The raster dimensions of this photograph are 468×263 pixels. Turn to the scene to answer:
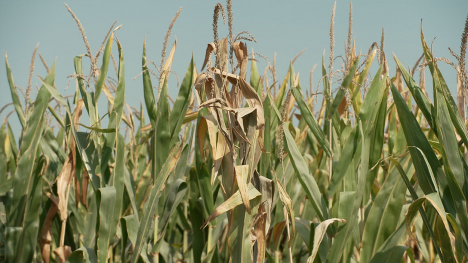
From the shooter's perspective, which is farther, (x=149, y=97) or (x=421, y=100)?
(x=149, y=97)

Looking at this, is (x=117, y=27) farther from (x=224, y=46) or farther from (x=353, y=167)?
(x=353, y=167)

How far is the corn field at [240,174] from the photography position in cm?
95

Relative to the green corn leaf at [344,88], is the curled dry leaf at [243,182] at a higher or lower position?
lower

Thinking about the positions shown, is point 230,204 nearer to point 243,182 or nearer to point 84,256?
point 243,182

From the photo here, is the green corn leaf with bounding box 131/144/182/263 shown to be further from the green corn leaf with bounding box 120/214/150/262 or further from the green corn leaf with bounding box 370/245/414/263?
the green corn leaf with bounding box 370/245/414/263

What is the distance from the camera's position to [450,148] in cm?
93

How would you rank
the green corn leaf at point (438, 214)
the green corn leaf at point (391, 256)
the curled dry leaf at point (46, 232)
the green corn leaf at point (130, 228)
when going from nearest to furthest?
the green corn leaf at point (438, 214) → the green corn leaf at point (391, 256) → the green corn leaf at point (130, 228) → the curled dry leaf at point (46, 232)

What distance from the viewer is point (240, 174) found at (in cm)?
87

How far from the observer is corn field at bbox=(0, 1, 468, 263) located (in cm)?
95

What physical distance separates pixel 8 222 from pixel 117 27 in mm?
975

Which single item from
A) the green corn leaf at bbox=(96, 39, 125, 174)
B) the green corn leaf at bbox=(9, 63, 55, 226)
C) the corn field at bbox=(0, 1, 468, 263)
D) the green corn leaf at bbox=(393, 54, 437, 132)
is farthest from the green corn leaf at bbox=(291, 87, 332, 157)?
the green corn leaf at bbox=(9, 63, 55, 226)

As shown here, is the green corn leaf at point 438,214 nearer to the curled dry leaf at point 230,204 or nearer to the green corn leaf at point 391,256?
the green corn leaf at point 391,256

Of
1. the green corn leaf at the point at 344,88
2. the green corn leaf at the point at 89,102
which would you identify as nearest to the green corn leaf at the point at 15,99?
the green corn leaf at the point at 89,102

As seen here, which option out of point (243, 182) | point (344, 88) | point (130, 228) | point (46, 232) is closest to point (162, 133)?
point (130, 228)
